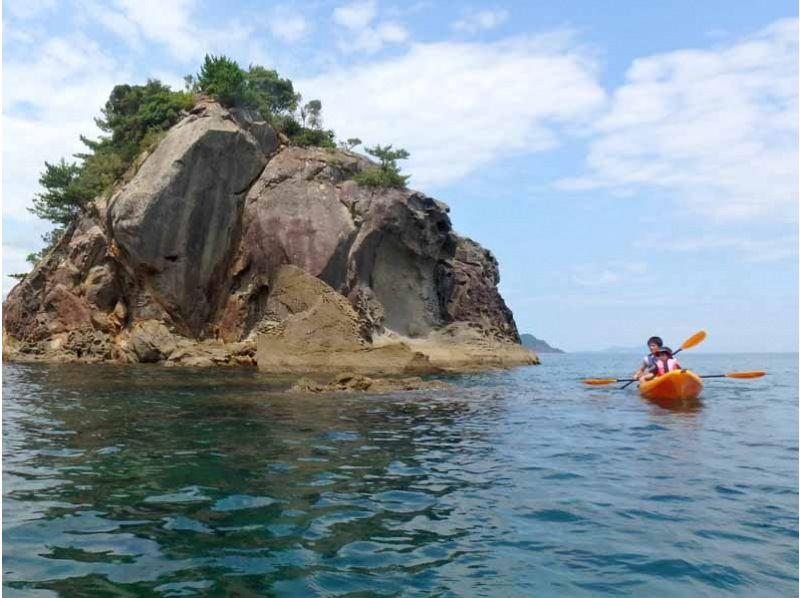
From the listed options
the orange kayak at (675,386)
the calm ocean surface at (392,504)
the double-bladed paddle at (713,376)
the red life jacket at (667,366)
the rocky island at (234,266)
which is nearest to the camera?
the calm ocean surface at (392,504)

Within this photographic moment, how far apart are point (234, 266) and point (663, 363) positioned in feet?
73.3

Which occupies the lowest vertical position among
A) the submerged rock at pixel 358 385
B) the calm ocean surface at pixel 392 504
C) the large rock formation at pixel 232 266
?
the calm ocean surface at pixel 392 504

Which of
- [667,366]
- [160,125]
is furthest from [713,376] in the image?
[160,125]

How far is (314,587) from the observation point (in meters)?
4.72

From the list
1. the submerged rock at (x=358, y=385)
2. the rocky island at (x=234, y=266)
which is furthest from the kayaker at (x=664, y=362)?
the rocky island at (x=234, y=266)

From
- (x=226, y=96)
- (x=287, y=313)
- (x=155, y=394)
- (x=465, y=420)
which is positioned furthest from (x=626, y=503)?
(x=226, y=96)

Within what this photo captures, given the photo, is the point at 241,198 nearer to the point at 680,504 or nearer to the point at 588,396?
the point at 588,396

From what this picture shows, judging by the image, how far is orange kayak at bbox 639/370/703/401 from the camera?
17.3 m

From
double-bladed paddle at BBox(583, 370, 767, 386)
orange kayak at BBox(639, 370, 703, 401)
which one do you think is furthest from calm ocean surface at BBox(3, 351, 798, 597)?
double-bladed paddle at BBox(583, 370, 767, 386)

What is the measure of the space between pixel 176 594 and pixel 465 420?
9.51 metres

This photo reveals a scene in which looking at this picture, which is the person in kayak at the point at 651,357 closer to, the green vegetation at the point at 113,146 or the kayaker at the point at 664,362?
the kayaker at the point at 664,362

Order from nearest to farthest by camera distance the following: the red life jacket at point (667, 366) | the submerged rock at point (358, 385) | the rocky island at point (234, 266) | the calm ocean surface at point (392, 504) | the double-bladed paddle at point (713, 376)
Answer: the calm ocean surface at point (392, 504) < the submerged rock at point (358, 385) < the red life jacket at point (667, 366) < the double-bladed paddle at point (713, 376) < the rocky island at point (234, 266)

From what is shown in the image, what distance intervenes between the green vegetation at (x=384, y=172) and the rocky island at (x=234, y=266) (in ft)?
1.29

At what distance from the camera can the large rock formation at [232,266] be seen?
30.5 metres
